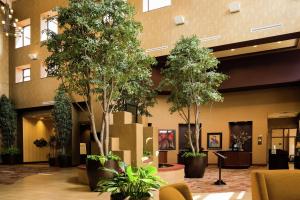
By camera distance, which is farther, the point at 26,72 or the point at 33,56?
the point at 26,72

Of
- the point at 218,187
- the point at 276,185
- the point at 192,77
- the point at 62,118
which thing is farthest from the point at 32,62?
the point at 276,185

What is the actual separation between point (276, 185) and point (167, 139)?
11.7 meters

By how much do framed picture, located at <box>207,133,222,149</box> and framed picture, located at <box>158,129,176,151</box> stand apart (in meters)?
1.69

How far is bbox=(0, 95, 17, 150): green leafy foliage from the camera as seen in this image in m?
17.1

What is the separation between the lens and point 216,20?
447 inches

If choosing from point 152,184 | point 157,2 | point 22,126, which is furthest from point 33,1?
point 152,184

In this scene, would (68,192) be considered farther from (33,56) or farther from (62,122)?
(33,56)

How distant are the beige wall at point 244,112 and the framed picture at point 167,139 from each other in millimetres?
249

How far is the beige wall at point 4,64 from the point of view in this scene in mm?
18125

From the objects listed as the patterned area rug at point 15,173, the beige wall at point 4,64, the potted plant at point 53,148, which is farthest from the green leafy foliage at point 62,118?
the beige wall at point 4,64

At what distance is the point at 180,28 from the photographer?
12.1 m

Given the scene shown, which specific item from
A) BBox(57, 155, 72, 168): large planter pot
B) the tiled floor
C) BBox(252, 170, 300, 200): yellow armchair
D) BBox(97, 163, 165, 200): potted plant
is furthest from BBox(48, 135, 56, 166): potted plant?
BBox(252, 170, 300, 200): yellow armchair

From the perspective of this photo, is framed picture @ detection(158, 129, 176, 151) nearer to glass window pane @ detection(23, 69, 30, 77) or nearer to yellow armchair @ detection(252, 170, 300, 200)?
glass window pane @ detection(23, 69, 30, 77)

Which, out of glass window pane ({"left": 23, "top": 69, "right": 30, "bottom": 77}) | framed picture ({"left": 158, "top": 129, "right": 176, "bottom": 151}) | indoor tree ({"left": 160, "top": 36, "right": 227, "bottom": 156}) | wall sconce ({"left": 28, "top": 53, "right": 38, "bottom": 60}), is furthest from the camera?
glass window pane ({"left": 23, "top": 69, "right": 30, "bottom": 77})
